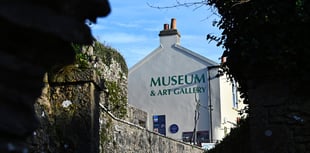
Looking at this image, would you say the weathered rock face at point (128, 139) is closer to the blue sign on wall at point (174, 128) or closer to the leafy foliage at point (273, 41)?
the leafy foliage at point (273, 41)

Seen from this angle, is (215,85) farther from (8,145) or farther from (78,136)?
(8,145)

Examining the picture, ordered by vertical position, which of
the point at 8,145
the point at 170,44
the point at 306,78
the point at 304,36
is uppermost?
the point at 170,44

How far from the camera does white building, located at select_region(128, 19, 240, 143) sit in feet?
83.5

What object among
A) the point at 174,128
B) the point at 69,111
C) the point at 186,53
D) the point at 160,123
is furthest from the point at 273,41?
the point at 186,53

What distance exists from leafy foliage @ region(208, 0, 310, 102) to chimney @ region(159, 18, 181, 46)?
19.9 metres

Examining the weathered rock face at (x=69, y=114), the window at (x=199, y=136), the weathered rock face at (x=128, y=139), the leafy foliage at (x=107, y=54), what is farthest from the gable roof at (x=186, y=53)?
the weathered rock face at (x=69, y=114)

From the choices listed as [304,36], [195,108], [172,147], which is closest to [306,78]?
[304,36]

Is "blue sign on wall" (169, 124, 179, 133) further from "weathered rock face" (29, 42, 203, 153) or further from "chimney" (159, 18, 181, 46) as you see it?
"weathered rock face" (29, 42, 203, 153)

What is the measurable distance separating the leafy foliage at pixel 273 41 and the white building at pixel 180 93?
1850 centimetres

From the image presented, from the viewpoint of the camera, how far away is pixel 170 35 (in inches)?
1064

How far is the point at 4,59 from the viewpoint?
1725 mm

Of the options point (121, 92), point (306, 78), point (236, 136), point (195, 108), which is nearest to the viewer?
point (306, 78)

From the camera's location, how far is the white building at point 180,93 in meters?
25.5

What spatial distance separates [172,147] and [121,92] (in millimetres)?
2747
